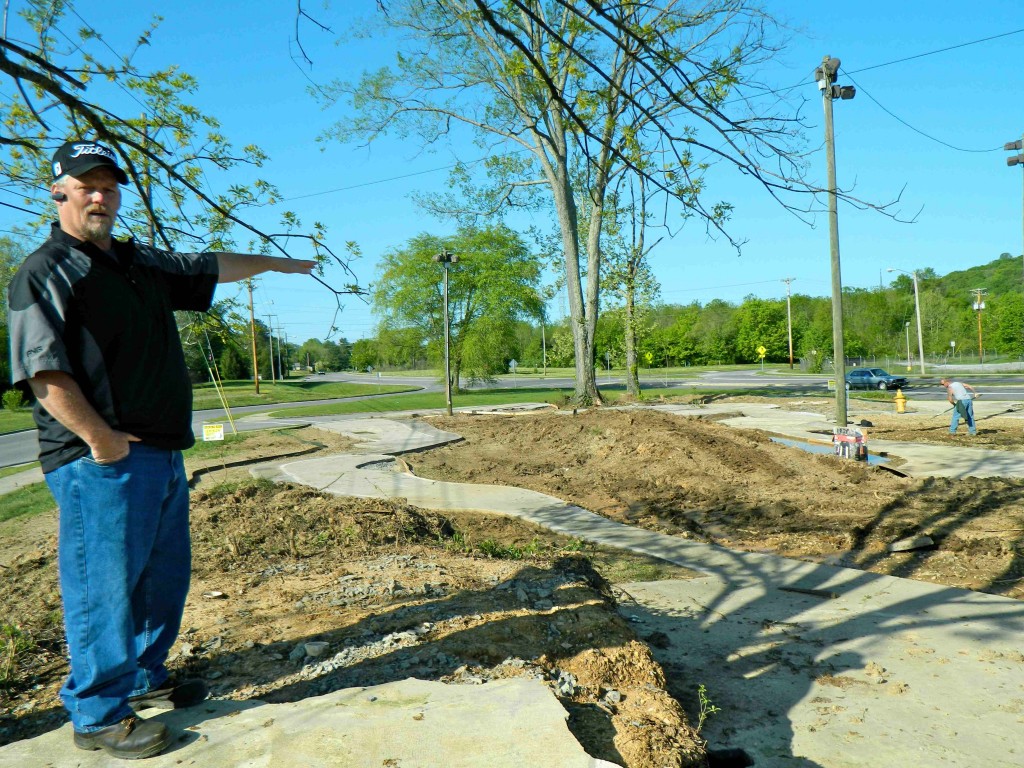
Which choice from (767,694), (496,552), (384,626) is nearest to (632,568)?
(496,552)

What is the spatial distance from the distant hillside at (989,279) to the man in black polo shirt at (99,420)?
10634cm

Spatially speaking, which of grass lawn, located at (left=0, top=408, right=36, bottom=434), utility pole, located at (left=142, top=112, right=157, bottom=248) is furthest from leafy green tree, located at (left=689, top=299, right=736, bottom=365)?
utility pole, located at (left=142, top=112, right=157, bottom=248)

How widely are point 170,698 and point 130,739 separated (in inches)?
15.4

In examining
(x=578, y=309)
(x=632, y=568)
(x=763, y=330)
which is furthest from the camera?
(x=763, y=330)

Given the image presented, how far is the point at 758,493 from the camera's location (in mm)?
10602

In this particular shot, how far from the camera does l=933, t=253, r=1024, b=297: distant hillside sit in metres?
102

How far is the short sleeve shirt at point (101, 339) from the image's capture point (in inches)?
101

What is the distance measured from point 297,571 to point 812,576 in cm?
428

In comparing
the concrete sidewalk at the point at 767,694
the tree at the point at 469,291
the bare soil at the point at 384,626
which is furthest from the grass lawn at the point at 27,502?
the tree at the point at 469,291

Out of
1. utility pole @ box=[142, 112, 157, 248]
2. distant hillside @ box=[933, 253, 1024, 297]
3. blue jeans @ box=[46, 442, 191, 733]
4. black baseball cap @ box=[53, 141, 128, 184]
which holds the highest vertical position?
distant hillside @ box=[933, 253, 1024, 297]

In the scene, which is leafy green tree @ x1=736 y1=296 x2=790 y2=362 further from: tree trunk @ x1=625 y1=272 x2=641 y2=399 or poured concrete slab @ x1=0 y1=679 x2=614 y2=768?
poured concrete slab @ x1=0 y1=679 x2=614 y2=768

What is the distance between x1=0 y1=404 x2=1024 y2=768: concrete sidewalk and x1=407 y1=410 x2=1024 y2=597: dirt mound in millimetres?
870

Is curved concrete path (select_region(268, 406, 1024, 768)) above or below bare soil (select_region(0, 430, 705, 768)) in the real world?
below

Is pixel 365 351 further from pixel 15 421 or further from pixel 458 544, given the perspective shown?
pixel 458 544
